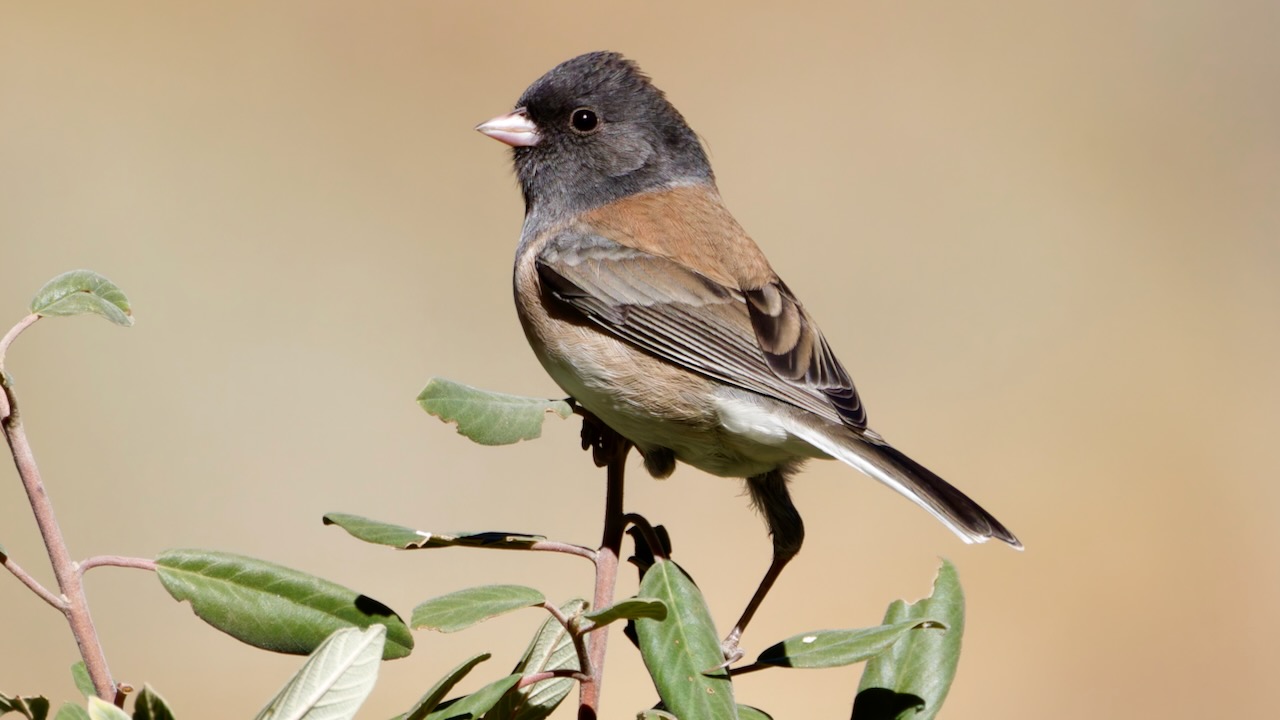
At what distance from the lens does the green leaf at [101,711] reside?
89cm

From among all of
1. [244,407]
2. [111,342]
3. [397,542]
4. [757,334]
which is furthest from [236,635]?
[111,342]

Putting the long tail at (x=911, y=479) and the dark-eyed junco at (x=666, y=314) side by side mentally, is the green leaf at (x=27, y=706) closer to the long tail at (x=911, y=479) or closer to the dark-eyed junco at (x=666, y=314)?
the dark-eyed junco at (x=666, y=314)

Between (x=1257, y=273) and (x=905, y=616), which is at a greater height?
(x=1257, y=273)

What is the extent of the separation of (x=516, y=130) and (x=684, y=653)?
5.24 feet

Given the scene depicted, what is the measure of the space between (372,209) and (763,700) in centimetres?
321

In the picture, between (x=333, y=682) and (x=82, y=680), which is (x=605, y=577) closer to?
(x=333, y=682)

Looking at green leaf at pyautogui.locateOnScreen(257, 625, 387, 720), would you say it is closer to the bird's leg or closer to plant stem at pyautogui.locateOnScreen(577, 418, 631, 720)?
plant stem at pyautogui.locateOnScreen(577, 418, 631, 720)

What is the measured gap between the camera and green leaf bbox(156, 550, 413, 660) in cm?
116

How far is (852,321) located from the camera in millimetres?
5758

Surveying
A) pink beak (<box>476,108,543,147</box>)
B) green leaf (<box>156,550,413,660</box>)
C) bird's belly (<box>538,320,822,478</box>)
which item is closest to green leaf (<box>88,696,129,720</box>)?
green leaf (<box>156,550,413,660</box>)

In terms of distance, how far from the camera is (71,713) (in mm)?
966

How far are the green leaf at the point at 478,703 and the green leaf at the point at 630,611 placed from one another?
117 mm

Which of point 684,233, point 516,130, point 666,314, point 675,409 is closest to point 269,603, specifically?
point 675,409

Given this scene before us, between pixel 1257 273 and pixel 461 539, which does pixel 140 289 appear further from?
pixel 1257 273
